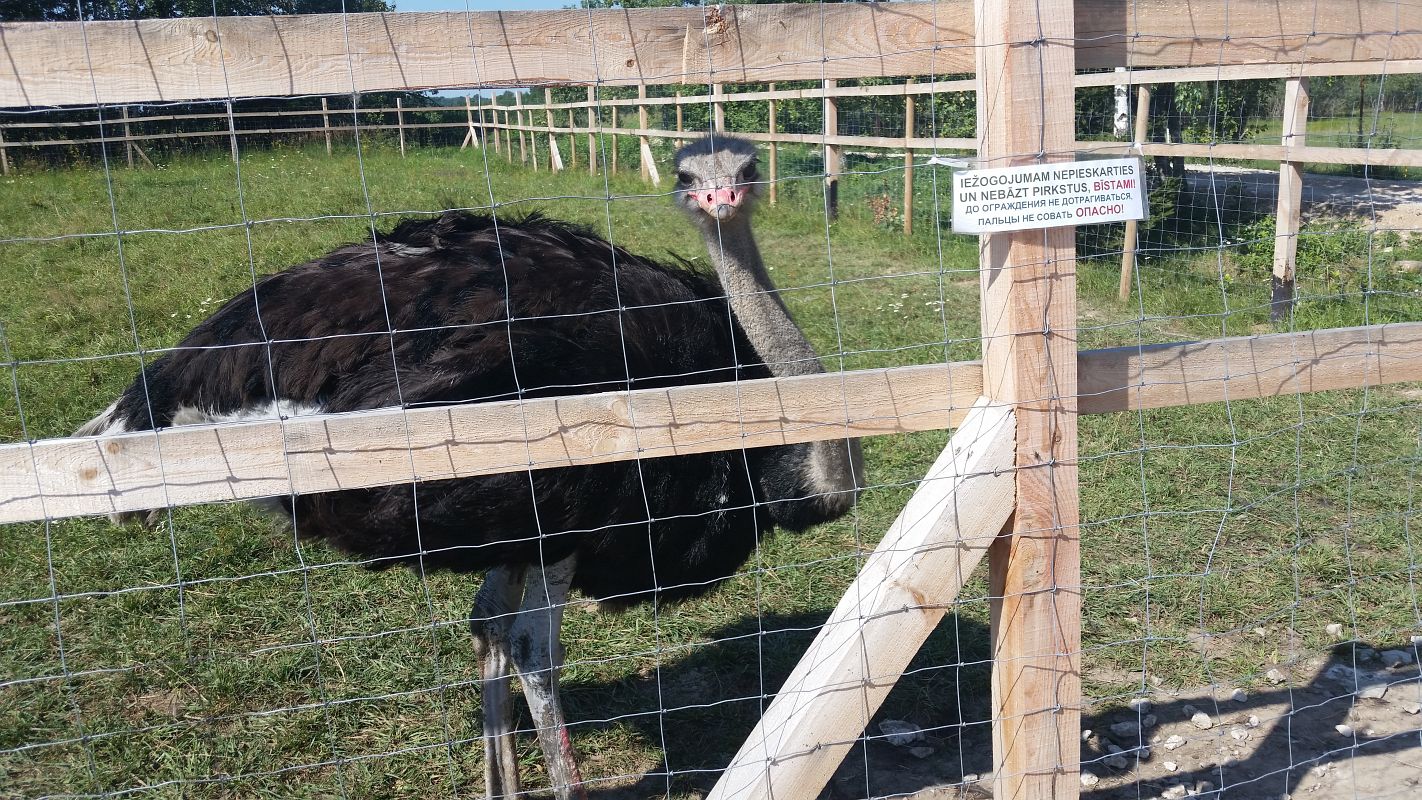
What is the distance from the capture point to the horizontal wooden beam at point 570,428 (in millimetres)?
1912

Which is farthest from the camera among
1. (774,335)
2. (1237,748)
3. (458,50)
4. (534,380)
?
(1237,748)

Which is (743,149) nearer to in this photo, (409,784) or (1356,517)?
(409,784)

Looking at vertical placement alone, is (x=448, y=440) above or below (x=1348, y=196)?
below

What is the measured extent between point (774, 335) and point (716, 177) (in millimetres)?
547

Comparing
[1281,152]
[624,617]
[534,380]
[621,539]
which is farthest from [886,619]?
[1281,152]

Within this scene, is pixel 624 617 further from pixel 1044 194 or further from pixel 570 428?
pixel 1044 194

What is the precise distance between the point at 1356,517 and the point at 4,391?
716cm

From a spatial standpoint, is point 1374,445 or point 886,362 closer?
point 1374,445

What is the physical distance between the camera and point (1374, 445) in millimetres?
5492

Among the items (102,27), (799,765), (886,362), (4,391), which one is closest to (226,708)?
(799,765)

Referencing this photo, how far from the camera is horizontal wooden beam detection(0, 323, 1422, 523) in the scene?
6.27 feet

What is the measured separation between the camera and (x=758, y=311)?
3000 mm

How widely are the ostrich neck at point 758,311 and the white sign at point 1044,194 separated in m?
0.89

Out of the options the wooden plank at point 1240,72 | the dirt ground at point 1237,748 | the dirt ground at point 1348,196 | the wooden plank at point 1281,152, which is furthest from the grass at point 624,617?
the dirt ground at point 1348,196
